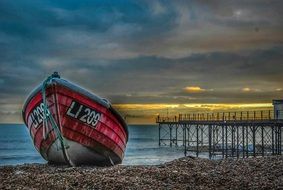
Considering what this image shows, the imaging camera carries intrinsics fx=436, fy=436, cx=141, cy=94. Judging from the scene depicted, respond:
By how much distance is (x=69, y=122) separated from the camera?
64.4 feet

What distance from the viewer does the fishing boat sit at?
19422 millimetres

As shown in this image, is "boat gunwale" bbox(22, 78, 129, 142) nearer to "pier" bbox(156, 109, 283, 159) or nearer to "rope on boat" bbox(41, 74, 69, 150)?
"rope on boat" bbox(41, 74, 69, 150)

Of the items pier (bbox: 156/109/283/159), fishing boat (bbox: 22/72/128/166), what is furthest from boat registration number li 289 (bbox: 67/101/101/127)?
pier (bbox: 156/109/283/159)

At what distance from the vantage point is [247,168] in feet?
56.3

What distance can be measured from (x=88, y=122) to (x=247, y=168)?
24.3 feet

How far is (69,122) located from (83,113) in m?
0.75

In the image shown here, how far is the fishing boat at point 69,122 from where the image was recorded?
765 inches

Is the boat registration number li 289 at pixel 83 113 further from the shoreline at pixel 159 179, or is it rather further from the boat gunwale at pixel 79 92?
the shoreline at pixel 159 179

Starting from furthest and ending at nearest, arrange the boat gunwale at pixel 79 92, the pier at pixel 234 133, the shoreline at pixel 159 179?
the pier at pixel 234 133, the boat gunwale at pixel 79 92, the shoreline at pixel 159 179

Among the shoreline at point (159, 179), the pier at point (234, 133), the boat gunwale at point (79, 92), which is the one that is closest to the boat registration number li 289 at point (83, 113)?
the boat gunwale at point (79, 92)

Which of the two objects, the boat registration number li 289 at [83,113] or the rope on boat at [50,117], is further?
the boat registration number li 289 at [83,113]

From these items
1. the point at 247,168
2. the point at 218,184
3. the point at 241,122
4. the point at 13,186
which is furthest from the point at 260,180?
the point at 241,122

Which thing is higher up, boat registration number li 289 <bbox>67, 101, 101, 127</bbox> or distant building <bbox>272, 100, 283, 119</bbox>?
distant building <bbox>272, 100, 283, 119</bbox>

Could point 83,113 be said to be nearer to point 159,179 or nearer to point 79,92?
point 79,92
